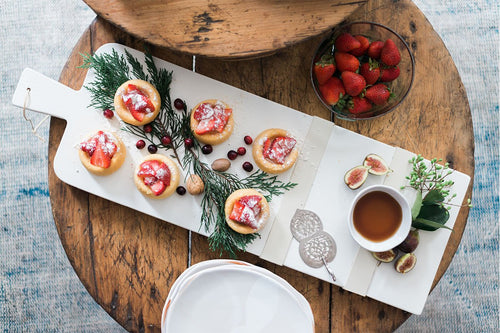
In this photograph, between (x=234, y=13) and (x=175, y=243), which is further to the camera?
(x=175, y=243)

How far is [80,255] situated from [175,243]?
16.5 inches

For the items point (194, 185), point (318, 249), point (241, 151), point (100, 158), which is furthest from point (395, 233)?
point (100, 158)

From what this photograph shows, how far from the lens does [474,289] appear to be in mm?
2660

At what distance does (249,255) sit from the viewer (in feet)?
6.35

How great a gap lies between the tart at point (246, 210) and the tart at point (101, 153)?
52 centimetres

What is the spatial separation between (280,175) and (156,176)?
0.54 metres

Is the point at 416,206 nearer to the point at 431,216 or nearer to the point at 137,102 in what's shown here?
the point at 431,216

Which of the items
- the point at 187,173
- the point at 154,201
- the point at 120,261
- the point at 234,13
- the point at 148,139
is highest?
the point at 234,13

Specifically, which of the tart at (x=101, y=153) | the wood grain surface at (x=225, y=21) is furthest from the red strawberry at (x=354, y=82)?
the tart at (x=101, y=153)

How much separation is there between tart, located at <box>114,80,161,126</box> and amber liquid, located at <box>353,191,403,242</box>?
0.99 metres

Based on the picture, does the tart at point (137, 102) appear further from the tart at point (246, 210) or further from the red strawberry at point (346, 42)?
the red strawberry at point (346, 42)

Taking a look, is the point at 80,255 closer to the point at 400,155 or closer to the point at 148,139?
the point at 148,139

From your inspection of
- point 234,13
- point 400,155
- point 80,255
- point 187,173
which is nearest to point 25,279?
point 80,255

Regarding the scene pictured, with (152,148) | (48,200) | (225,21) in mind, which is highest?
(225,21)
